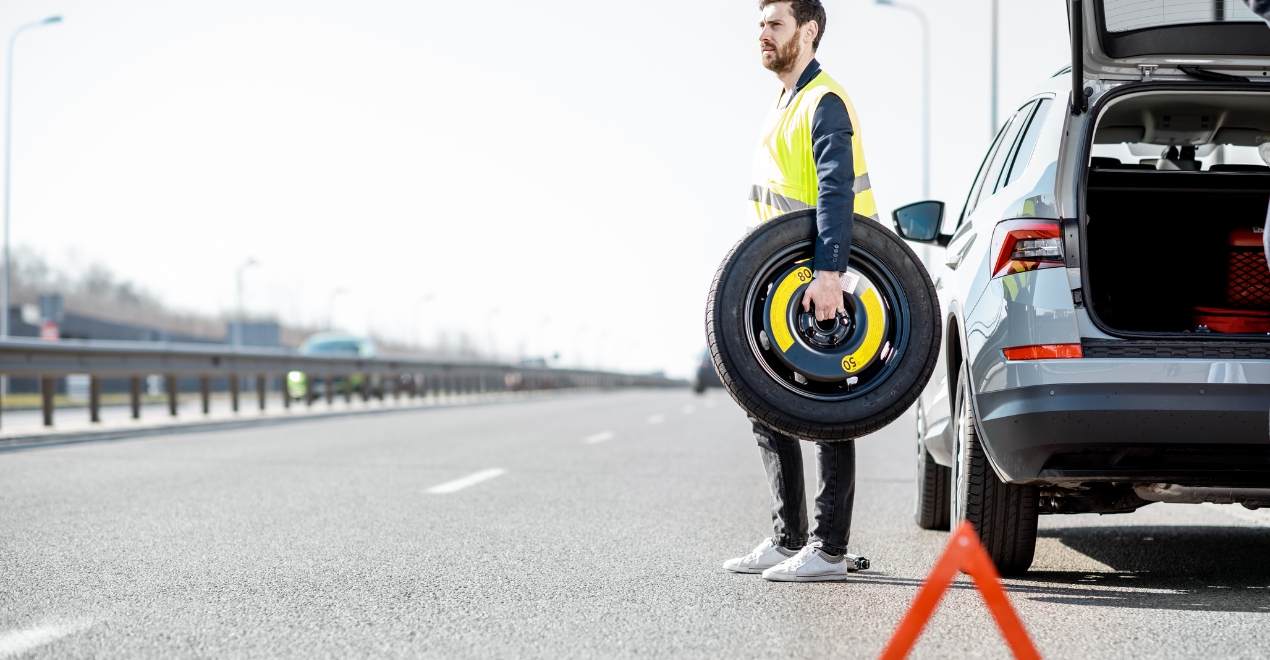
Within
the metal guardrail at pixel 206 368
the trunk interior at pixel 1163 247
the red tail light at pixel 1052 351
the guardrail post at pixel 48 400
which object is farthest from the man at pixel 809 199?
the guardrail post at pixel 48 400

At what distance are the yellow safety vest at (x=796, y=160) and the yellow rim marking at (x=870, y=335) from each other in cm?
33

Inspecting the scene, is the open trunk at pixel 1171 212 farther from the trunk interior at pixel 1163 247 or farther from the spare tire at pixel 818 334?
the spare tire at pixel 818 334

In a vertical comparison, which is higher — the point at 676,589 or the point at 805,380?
the point at 805,380

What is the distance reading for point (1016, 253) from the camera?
426 cm

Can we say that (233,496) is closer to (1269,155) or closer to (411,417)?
(1269,155)

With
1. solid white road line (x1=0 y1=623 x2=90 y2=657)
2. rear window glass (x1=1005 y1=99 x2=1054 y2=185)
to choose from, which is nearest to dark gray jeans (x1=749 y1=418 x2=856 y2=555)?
rear window glass (x1=1005 y1=99 x2=1054 y2=185)

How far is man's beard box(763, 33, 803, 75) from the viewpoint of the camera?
4715 mm

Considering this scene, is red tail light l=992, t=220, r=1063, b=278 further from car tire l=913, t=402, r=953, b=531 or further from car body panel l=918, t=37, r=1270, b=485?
car tire l=913, t=402, r=953, b=531

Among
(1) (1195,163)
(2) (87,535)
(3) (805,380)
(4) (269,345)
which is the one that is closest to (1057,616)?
(3) (805,380)

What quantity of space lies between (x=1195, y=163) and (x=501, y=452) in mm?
7060

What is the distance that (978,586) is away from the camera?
2.55 meters

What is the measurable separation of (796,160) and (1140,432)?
5.04 ft

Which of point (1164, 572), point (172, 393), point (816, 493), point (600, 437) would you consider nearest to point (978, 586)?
point (816, 493)

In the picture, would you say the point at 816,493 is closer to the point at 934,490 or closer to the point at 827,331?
the point at 827,331
